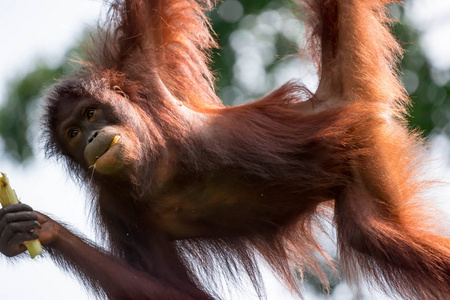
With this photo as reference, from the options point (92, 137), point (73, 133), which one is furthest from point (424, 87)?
point (92, 137)

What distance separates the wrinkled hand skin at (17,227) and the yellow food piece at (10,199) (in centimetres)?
3

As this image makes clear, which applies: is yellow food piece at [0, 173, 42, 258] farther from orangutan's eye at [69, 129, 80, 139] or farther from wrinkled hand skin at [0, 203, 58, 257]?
orangutan's eye at [69, 129, 80, 139]

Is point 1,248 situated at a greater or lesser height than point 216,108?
lesser

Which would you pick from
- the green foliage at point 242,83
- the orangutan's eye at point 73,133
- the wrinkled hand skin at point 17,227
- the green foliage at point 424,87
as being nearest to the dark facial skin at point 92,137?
the orangutan's eye at point 73,133

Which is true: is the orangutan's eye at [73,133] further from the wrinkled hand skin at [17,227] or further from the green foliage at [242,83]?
the green foliage at [242,83]

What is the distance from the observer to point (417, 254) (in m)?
3.89

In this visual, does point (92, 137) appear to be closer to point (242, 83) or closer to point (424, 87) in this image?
point (242, 83)

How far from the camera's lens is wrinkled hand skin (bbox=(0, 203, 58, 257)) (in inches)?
146

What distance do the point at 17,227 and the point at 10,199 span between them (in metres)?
0.20

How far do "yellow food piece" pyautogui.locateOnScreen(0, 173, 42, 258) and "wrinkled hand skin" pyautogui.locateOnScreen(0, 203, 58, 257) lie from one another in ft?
0.11

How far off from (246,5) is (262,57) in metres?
1.09

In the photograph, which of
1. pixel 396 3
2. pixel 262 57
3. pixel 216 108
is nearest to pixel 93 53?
pixel 216 108

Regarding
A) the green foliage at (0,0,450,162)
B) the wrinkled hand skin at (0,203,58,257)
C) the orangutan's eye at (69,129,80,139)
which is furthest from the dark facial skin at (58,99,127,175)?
the green foliage at (0,0,450,162)

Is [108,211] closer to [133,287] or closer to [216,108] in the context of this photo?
[133,287]
